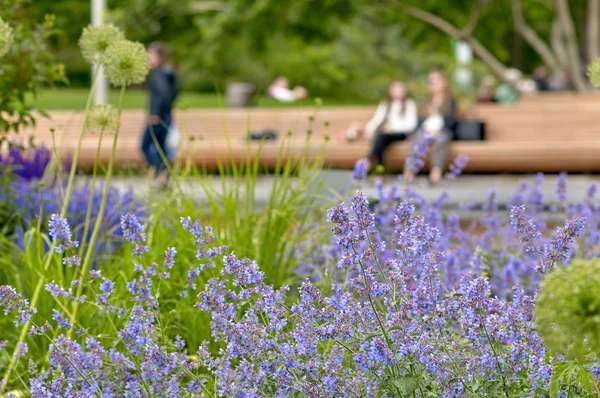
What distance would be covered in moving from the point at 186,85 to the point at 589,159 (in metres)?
26.9

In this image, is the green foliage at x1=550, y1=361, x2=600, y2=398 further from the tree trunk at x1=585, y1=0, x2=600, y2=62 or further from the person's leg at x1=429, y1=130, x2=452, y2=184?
the tree trunk at x1=585, y1=0, x2=600, y2=62

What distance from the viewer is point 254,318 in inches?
110

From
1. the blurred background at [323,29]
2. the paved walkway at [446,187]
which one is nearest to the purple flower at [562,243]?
the paved walkway at [446,187]

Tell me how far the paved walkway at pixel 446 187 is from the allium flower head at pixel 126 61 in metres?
1.07

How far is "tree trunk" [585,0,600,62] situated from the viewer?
16656mm

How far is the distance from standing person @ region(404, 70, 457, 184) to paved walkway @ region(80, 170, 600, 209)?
0.34 m

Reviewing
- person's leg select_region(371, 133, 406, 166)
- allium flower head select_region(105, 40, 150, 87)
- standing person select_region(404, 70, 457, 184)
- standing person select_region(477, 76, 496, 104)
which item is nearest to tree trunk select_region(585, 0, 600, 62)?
standing person select_region(477, 76, 496, 104)

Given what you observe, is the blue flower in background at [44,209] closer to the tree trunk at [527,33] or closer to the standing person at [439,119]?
the standing person at [439,119]

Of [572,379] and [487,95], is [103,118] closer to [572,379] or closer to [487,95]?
[572,379]

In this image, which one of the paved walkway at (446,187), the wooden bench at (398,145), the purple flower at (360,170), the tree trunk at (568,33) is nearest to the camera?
the purple flower at (360,170)

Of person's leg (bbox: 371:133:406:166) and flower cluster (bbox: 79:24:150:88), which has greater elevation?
flower cluster (bbox: 79:24:150:88)

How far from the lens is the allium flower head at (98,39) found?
366 centimetres

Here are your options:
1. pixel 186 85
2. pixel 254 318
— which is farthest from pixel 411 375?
pixel 186 85

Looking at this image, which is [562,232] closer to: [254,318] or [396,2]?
[254,318]
